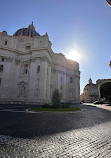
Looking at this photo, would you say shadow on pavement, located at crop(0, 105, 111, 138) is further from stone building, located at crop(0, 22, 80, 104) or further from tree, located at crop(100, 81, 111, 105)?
tree, located at crop(100, 81, 111, 105)

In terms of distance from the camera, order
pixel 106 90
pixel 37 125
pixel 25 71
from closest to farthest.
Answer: pixel 37 125, pixel 106 90, pixel 25 71

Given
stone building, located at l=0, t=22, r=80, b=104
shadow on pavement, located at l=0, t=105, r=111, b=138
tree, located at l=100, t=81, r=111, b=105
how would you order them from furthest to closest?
tree, located at l=100, t=81, r=111, b=105, stone building, located at l=0, t=22, r=80, b=104, shadow on pavement, located at l=0, t=105, r=111, b=138

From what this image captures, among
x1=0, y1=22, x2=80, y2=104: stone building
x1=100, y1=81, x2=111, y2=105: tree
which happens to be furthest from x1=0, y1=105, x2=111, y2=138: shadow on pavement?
x1=100, y1=81, x2=111, y2=105: tree

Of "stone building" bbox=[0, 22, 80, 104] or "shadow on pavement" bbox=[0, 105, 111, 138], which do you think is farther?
"stone building" bbox=[0, 22, 80, 104]

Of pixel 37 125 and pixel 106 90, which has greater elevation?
pixel 106 90

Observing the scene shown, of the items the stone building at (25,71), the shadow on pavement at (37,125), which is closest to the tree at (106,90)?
the stone building at (25,71)

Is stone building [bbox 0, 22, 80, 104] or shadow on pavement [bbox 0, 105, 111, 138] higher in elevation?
stone building [bbox 0, 22, 80, 104]

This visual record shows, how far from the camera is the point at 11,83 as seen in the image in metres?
26.9

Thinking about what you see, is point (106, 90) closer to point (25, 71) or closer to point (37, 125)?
point (25, 71)

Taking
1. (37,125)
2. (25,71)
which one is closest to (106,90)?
(25,71)

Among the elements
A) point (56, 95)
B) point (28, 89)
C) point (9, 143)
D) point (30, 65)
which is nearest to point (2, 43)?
point (30, 65)

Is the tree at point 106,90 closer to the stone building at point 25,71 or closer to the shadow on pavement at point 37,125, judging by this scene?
the stone building at point 25,71

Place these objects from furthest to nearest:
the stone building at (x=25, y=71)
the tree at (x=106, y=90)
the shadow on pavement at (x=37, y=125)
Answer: the tree at (x=106, y=90) < the stone building at (x=25, y=71) < the shadow on pavement at (x=37, y=125)

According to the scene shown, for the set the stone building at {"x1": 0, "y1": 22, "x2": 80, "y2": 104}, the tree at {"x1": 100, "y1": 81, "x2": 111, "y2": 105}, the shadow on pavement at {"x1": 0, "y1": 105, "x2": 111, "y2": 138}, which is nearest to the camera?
the shadow on pavement at {"x1": 0, "y1": 105, "x2": 111, "y2": 138}
